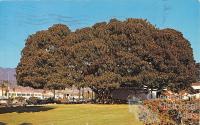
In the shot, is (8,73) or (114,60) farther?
(8,73)

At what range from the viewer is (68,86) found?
3962 centimetres

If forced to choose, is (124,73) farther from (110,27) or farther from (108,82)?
(110,27)

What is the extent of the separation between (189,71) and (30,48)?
589 inches

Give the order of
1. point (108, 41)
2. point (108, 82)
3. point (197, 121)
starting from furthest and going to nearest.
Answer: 1. point (108, 41)
2. point (108, 82)
3. point (197, 121)

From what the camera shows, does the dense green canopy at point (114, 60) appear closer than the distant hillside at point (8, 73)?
No

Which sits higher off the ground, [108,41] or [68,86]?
[108,41]

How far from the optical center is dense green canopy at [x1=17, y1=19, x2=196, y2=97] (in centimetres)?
3784

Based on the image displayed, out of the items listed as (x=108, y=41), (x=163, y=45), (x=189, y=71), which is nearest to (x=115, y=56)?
(x=108, y=41)

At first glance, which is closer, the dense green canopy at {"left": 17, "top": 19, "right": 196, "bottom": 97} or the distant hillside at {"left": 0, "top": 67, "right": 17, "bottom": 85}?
the distant hillside at {"left": 0, "top": 67, "right": 17, "bottom": 85}

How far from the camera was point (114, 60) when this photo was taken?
38.3m

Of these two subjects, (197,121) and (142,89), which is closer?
(197,121)

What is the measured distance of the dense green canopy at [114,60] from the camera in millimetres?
37844

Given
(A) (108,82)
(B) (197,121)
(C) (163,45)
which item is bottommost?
(B) (197,121)

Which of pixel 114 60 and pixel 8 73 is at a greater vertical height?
pixel 114 60
